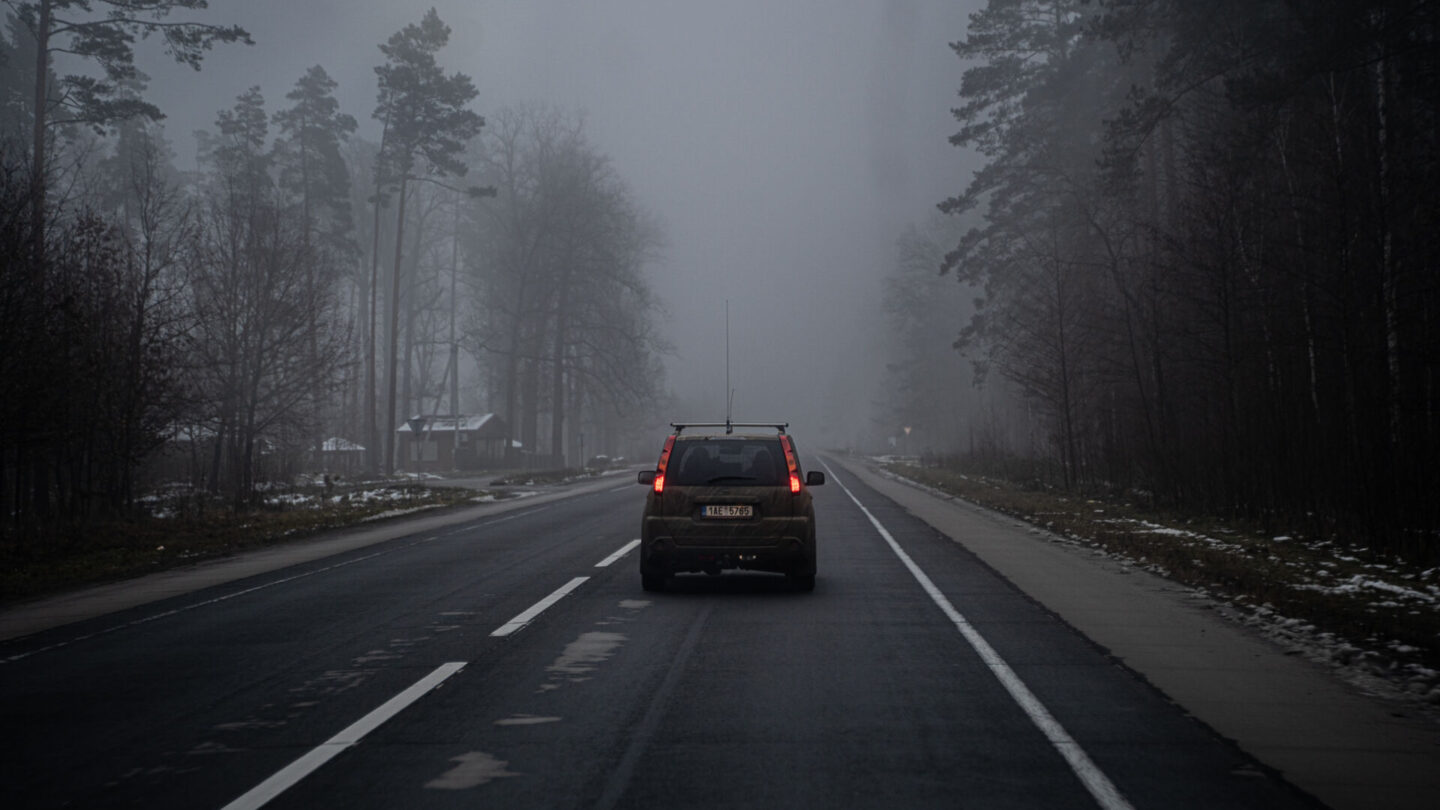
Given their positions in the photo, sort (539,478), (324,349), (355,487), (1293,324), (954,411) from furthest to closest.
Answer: (954,411)
(539,478)
(355,487)
(324,349)
(1293,324)

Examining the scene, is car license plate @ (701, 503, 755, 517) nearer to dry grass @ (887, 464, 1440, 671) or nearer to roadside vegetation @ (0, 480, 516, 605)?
dry grass @ (887, 464, 1440, 671)

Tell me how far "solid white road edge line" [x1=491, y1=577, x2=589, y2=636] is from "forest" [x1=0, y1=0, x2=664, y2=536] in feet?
33.5

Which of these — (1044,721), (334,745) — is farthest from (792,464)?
(334,745)

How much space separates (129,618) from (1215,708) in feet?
31.9

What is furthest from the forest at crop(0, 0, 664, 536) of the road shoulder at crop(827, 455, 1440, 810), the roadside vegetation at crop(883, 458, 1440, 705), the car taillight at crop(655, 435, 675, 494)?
the roadside vegetation at crop(883, 458, 1440, 705)

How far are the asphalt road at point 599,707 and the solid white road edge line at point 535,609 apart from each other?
2.4 inches

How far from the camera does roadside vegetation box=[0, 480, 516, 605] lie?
47.6 ft

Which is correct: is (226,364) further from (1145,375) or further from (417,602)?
(1145,375)

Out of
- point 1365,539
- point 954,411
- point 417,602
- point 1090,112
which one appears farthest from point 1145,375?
point 954,411

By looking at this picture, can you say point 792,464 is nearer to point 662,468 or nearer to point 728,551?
point 728,551

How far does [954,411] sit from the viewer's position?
74.7m

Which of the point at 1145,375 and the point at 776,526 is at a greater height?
the point at 1145,375

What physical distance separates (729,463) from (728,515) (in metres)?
0.63

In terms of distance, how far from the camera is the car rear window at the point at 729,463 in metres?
11.2
